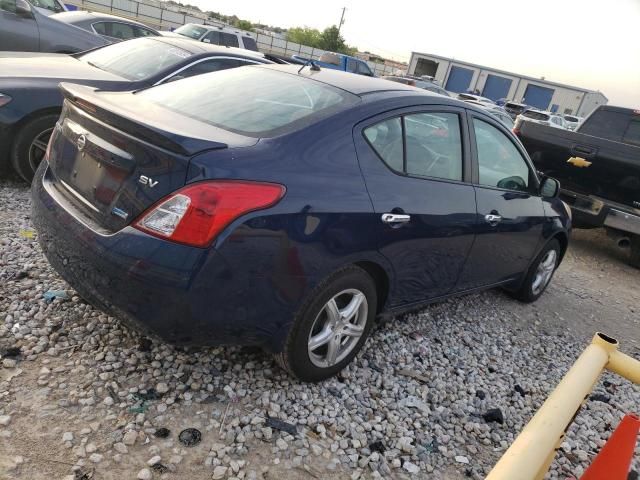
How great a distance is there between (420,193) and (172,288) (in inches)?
61.2

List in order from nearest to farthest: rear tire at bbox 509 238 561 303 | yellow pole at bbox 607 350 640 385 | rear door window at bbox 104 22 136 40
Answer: yellow pole at bbox 607 350 640 385, rear tire at bbox 509 238 561 303, rear door window at bbox 104 22 136 40

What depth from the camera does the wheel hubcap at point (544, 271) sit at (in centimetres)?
495

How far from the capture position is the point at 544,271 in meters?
5.05

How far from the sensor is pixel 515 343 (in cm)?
416

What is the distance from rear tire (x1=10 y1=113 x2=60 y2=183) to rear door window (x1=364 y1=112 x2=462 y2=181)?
3246mm

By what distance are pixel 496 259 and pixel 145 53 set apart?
14.1 feet

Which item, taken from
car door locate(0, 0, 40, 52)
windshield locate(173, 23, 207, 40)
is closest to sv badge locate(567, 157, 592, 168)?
car door locate(0, 0, 40, 52)

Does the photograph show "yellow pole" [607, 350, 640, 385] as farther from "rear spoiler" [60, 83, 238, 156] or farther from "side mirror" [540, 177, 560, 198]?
"side mirror" [540, 177, 560, 198]

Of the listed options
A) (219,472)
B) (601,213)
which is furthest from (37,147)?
(601,213)

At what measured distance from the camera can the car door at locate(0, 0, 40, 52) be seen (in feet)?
25.9

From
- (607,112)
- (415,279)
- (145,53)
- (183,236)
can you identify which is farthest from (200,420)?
(607,112)

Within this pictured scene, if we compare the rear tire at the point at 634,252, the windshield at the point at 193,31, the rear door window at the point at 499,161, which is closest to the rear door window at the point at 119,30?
the windshield at the point at 193,31

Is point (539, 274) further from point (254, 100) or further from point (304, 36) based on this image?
point (304, 36)

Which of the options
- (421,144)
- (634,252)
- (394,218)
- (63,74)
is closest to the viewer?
(394,218)
